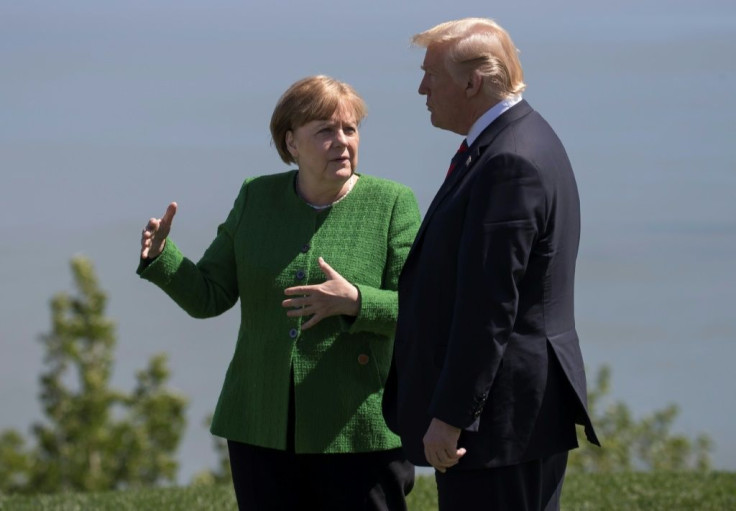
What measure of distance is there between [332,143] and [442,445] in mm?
1260

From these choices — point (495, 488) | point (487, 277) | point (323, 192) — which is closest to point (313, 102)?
point (323, 192)

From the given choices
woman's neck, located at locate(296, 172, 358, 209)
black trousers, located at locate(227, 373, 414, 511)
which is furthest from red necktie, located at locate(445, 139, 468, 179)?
black trousers, located at locate(227, 373, 414, 511)

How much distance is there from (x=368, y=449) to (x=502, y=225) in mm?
1222

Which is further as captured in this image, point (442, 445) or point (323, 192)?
point (323, 192)

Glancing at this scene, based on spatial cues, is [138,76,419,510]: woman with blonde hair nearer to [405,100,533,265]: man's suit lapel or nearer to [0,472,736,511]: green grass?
[405,100,533,265]: man's suit lapel

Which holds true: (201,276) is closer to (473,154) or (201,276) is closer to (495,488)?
(473,154)

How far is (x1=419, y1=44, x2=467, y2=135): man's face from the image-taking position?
3449 millimetres

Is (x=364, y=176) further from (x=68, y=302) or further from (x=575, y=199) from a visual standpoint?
(x=68, y=302)

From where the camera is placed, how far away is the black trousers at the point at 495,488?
11.2 ft

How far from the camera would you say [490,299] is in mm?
3234

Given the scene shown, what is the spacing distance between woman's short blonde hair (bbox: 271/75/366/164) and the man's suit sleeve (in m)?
0.98

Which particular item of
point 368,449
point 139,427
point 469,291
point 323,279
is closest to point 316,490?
point 368,449

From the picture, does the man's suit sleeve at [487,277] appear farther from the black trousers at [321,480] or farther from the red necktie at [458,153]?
the black trousers at [321,480]

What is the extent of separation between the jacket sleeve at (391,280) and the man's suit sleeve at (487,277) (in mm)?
741
